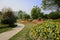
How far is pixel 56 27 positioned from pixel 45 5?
47.6ft

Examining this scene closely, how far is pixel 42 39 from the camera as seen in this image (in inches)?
341

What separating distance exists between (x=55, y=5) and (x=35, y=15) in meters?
34.0

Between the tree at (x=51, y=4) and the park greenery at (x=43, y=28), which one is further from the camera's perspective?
the tree at (x=51, y=4)

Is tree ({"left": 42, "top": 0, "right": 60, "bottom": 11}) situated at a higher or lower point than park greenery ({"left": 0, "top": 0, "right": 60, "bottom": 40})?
higher

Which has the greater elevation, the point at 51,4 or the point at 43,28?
the point at 51,4

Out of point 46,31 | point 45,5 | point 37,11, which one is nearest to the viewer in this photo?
point 46,31

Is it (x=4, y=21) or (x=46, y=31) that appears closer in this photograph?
(x=46, y=31)

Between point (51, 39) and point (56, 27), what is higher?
point (56, 27)

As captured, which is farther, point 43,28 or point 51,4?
point 51,4

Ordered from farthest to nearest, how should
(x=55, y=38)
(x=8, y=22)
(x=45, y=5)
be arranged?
(x=8, y=22) → (x=45, y=5) → (x=55, y=38)

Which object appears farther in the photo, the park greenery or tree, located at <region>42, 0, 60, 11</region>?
tree, located at <region>42, 0, 60, 11</region>

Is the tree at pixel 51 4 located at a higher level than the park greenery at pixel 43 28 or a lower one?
higher

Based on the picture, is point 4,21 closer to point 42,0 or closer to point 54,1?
point 42,0

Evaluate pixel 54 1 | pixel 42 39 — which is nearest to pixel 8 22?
pixel 54 1
